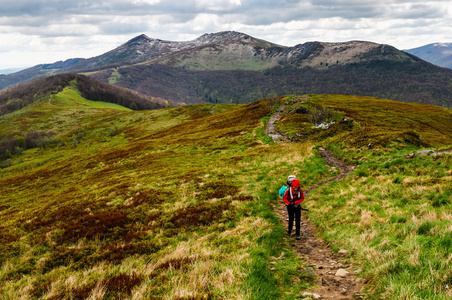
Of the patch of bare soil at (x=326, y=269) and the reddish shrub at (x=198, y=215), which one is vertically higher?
the patch of bare soil at (x=326, y=269)

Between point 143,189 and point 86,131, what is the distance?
162m

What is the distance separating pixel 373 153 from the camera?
81.6ft

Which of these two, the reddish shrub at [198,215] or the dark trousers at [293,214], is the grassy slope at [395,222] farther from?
the reddish shrub at [198,215]

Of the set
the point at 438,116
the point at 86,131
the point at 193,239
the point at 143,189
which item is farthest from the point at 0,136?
the point at 438,116

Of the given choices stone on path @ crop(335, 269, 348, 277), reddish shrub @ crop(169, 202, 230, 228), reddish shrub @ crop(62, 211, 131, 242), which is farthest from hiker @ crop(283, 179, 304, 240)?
reddish shrub @ crop(62, 211, 131, 242)

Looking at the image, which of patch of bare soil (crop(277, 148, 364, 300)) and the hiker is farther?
the hiker

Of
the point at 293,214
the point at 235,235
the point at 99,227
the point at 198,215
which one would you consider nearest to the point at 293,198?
the point at 293,214

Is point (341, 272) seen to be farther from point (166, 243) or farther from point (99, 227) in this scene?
point (99, 227)

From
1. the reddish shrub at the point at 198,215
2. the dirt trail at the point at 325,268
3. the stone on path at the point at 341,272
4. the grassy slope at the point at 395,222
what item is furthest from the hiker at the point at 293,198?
the reddish shrub at the point at 198,215

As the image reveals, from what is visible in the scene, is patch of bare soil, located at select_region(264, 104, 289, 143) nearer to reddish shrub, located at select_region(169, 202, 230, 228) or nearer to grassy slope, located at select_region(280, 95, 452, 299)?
grassy slope, located at select_region(280, 95, 452, 299)

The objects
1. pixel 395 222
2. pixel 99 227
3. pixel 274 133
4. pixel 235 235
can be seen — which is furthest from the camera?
pixel 274 133

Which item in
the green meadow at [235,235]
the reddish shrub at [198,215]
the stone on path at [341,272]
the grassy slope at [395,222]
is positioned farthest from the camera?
the reddish shrub at [198,215]

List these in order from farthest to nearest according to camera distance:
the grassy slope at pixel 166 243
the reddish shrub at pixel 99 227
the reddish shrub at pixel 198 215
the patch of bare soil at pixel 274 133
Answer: the patch of bare soil at pixel 274 133 → the reddish shrub at pixel 198 215 → the reddish shrub at pixel 99 227 → the grassy slope at pixel 166 243

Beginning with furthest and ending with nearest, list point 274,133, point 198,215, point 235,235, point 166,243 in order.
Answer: point 274,133 → point 198,215 → point 166,243 → point 235,235
